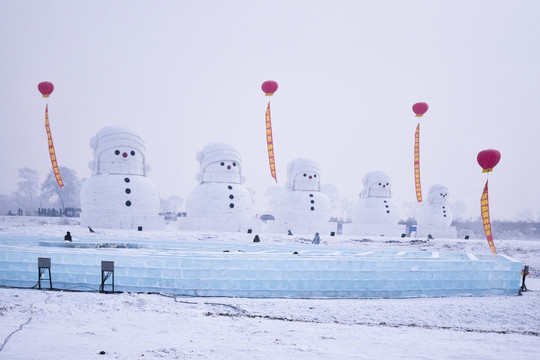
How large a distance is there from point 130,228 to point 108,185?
2170 mm

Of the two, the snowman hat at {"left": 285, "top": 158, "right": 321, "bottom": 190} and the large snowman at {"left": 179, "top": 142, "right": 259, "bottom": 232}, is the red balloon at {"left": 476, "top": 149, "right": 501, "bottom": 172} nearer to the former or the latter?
the large snowman at {"left": 179, "top": 142, "right": 259, "bottom": 232}

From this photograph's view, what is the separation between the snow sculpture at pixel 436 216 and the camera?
90.1ft

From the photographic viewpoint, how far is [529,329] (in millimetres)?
7102

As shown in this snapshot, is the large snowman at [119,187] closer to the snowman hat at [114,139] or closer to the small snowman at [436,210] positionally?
the snowman hat at [114,139]

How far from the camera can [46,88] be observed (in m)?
20.4

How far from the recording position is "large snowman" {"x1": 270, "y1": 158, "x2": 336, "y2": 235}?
2405cm

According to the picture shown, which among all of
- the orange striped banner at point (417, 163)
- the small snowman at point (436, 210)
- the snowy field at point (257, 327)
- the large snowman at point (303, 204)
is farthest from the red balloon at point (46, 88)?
the small snowman at point (436, 210)

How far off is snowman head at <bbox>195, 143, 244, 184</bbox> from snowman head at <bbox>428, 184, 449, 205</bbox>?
42.1 ft

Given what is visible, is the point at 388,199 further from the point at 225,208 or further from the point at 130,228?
the point at 130,228

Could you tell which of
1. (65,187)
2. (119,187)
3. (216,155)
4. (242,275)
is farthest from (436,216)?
(65,187)

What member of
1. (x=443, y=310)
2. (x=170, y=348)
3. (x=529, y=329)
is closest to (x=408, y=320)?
(x=443, y=310)

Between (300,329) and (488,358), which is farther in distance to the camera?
(300,329)

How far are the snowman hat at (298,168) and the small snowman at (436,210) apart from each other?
25.8 ft

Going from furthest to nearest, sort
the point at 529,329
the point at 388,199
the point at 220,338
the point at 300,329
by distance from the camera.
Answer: the point at 388,199 → the point at 529,329 → the point at 300,329 → the point at 220,338
